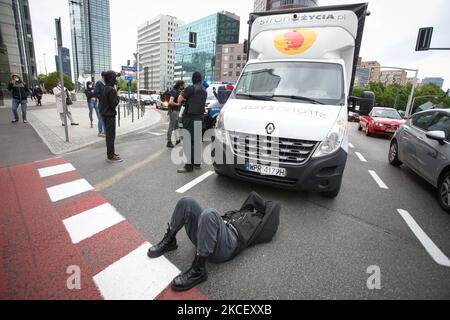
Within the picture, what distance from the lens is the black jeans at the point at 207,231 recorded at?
7.46 feet

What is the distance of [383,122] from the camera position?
12719mm

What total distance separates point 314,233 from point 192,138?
3.30 m

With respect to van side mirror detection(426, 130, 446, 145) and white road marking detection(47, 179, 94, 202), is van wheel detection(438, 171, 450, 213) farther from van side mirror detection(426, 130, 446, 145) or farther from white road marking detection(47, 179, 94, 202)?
white road marking detection(47, 179, 94, 202)

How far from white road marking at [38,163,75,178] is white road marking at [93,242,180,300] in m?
3.51

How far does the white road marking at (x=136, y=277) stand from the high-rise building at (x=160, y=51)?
413 feet

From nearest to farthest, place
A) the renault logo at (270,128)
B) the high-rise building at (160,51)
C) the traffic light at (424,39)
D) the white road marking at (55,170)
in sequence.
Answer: the renault logo at (270,128) → the white road marking at (55,170) → the traffic light at (424,39) → the high-rise building at (160,51)

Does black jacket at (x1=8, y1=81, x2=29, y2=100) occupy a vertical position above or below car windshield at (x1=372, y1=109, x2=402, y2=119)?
above

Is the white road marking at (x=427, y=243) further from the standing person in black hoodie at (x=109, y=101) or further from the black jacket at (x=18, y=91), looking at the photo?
the black jacket at (x=18, y=91)

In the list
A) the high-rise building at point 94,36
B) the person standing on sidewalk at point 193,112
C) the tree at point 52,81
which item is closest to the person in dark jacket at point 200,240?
the person standing on sidewalk at point 193,112

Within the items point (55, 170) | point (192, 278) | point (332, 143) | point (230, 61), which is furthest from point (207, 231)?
point (230, 61)

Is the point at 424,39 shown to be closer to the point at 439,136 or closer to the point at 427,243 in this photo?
the point at 439,136

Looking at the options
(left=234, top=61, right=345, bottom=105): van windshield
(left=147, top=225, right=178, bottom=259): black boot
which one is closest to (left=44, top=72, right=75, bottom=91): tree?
(left=234, top=61, right=345, bottom=105): van windshield

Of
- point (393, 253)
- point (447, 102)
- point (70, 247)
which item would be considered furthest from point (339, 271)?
point (447, 102)

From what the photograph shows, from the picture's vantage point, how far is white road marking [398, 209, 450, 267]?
283cm
